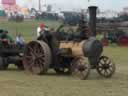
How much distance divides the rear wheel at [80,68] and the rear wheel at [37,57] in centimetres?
78

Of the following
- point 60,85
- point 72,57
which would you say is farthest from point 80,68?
point 60,85

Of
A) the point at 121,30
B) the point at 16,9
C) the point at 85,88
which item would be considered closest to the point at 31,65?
the point at 85,88

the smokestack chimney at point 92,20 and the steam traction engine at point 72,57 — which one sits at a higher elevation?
the smokestack chimney at point 92,20

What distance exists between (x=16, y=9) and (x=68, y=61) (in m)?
53.9

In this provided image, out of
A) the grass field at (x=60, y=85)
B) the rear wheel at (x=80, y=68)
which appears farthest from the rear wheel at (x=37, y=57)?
the rear wheel at (x=80, y=68)

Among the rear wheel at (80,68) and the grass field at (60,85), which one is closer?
the grass field at (60,85)

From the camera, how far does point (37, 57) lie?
13406 mm

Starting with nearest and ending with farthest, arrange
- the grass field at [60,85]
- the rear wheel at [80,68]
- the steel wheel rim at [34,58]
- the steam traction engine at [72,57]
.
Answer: the grass field at [60,85] < the rear wheel at [80,68] < the steam traction engine at [72,57] < the steel wheel rim at [34,58]

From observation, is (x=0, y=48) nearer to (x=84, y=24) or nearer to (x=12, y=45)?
(x=12, y=45)

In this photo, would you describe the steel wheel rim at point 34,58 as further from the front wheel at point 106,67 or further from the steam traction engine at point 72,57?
the front wheel at point 106,67

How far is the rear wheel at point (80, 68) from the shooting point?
12.1m

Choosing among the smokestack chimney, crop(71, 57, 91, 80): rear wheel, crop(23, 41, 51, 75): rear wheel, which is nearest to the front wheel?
Result: crop(71, 57, 91, 80): rear wheel

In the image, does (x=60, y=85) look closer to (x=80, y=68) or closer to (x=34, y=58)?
(x=80, y=68)

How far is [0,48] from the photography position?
15.4m
